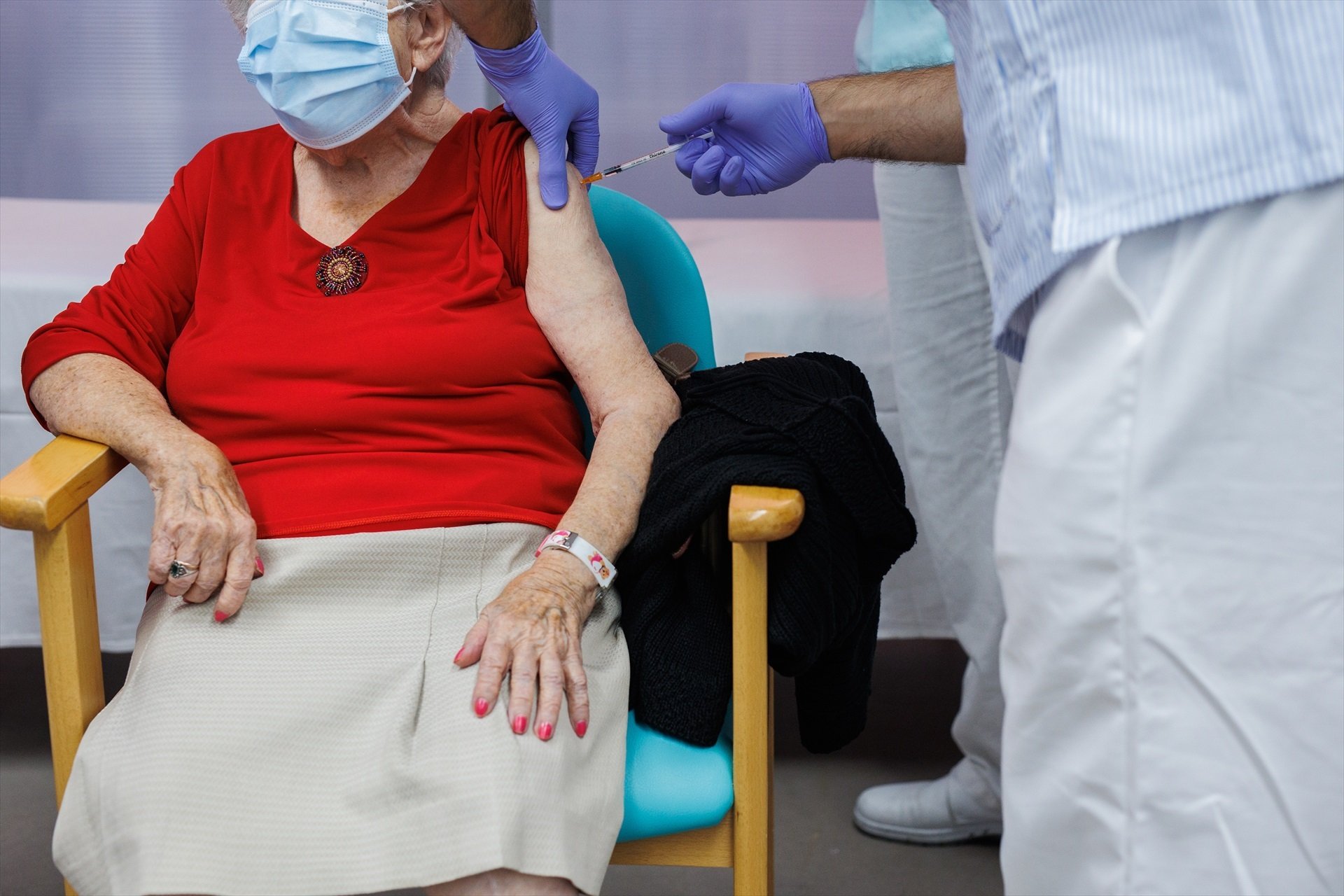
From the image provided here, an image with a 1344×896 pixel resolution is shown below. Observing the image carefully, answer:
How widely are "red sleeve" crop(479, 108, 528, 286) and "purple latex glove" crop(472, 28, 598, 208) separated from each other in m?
0.04

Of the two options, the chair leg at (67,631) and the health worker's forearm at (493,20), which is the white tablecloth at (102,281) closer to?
the health worker's forearm at (493,20)

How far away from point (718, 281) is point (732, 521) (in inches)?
43.4

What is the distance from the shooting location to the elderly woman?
1183 mm

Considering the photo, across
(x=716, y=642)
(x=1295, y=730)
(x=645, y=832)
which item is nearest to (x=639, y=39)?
(x=716, y=642)

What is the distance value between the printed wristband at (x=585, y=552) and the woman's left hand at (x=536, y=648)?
2cm

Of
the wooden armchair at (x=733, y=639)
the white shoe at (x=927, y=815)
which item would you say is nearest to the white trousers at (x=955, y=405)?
the white shoe at (x=927, y=815)

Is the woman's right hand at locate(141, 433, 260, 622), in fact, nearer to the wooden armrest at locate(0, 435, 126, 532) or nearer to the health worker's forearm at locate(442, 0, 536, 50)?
the wooden armrest at locate(0, 435, 126, 532)

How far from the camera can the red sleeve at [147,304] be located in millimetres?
1570

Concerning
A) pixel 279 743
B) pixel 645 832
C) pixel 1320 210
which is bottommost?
pixel 645 832

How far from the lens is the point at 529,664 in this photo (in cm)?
127

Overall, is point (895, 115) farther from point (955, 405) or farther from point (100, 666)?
point (100, 666)

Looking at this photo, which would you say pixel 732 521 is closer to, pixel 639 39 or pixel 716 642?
pixel 716 642

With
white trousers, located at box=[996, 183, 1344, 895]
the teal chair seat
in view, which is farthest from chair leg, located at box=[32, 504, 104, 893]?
white trousers, located at box=[996, 183, 1344, 895]

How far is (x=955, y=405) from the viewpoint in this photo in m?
2.03
